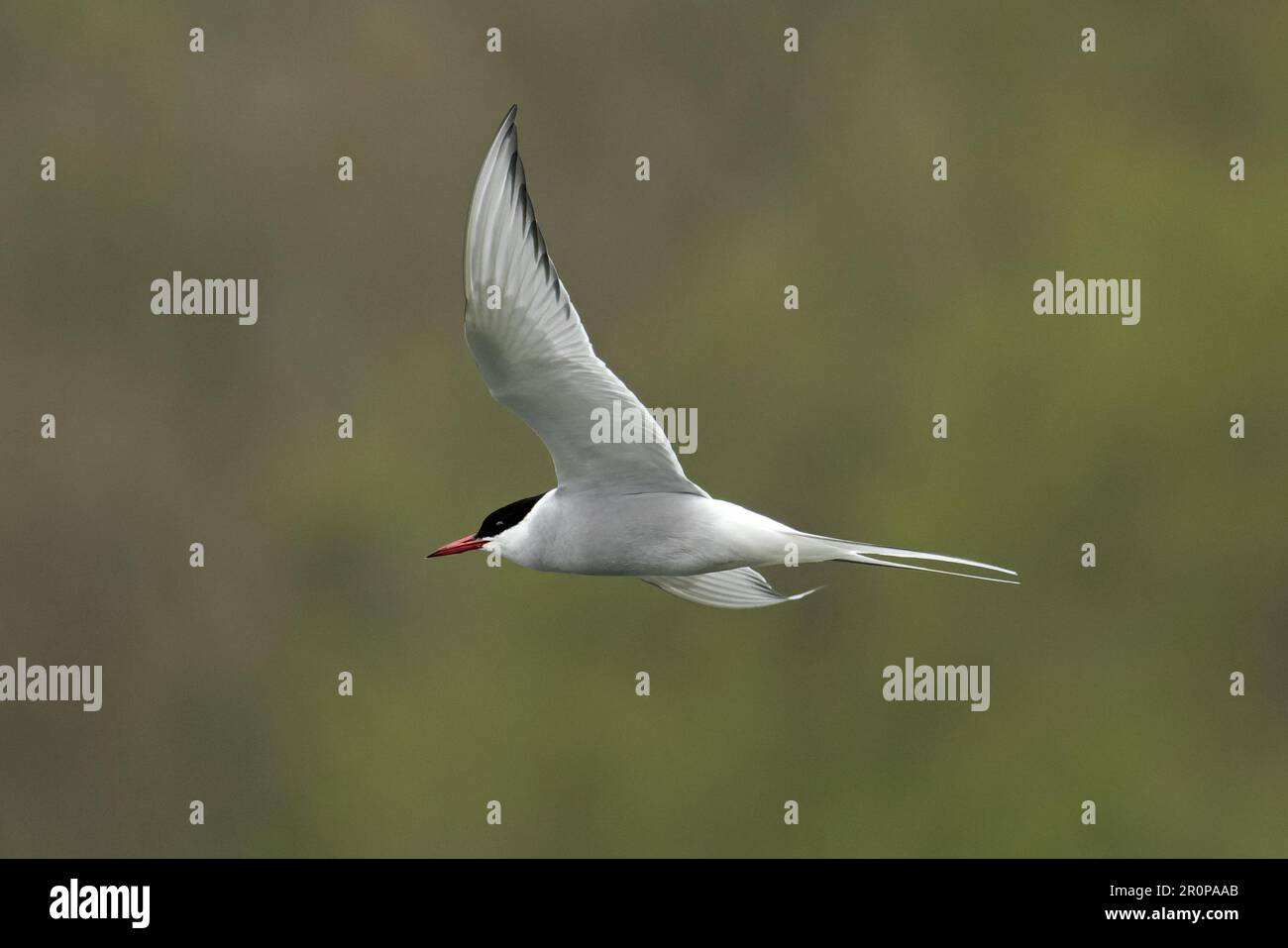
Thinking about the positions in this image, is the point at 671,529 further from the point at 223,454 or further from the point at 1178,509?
the point at 223,454

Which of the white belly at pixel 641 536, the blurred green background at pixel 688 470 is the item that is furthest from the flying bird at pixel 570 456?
the blurred green background at pixel 688 470

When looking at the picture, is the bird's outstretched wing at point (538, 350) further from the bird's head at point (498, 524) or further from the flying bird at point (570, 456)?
the bird's head at point (498, 524)

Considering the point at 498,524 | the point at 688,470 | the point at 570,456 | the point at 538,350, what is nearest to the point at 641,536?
the point at 570,456

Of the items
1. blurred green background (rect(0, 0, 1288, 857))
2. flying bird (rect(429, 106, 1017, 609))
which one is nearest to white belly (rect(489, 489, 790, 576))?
flying bird (rect(429, 106, 1017, 609))

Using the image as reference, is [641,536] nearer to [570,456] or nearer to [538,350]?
[570,456]

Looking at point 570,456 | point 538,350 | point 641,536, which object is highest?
point 538,350

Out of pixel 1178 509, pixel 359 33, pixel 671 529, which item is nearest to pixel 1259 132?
pixel 1178 509

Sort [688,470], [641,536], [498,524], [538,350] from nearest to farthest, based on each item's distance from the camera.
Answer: [538,350] < [641,536] < [498,524] < [688,470]
